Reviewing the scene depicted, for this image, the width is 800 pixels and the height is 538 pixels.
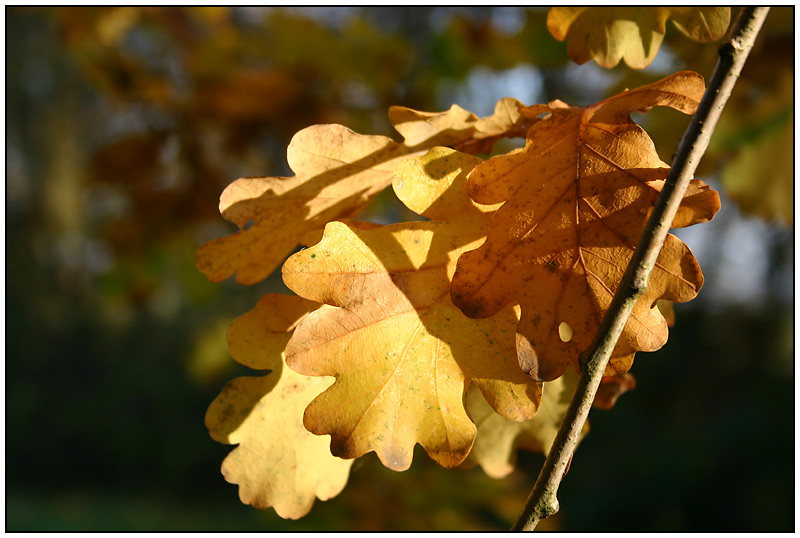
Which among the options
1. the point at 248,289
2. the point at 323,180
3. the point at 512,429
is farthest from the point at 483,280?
the point at 248,289

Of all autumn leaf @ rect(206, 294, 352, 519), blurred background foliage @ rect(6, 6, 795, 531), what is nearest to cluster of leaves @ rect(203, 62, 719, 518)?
autumn leaf @ rect(206, 294, 352, 519)

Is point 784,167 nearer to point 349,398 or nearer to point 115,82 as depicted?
point 349,398

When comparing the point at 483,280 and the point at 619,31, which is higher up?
the point at 619,31

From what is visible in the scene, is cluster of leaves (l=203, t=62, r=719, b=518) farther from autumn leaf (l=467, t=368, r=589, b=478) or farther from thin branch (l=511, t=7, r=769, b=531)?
autumn leaf (l=467, t=368, r=589, b=478)

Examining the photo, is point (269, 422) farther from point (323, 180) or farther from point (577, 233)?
point (577, 233)

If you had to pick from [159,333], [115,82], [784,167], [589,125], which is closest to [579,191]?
[589,125]

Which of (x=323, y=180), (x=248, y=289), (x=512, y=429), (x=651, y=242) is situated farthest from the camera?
(x=248, y=289)

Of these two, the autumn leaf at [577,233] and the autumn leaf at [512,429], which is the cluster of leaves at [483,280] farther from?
the autumn leaf at [512,429]

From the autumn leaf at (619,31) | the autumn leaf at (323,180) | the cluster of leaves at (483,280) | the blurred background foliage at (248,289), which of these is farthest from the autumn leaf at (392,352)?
the blurred background foliage at (248,289)
